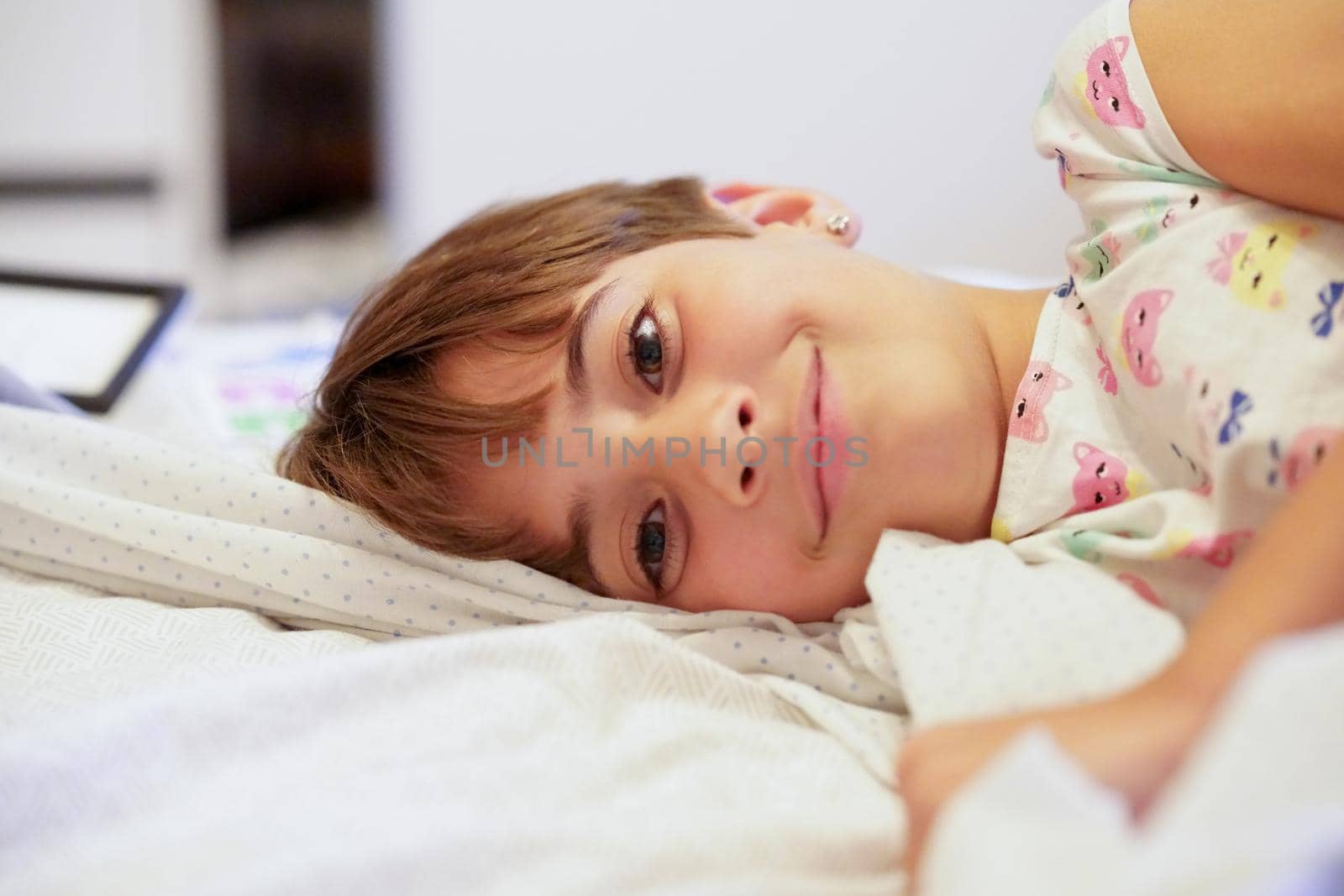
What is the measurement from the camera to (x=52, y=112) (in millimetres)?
2979

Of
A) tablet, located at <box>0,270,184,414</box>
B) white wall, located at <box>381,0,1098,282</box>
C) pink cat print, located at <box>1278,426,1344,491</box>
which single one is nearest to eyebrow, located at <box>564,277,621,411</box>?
pink cat print, located at <box>1278,426,1344,491</box>

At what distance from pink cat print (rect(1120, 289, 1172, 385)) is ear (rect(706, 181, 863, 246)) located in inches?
11.8

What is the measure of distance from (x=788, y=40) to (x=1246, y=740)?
2437 millimetres

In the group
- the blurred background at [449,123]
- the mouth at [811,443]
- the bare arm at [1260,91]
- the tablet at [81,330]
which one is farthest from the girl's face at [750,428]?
the blurred background at [449,123]

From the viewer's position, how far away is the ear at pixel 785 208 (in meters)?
1.07

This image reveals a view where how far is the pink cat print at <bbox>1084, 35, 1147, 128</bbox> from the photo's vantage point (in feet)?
2.87

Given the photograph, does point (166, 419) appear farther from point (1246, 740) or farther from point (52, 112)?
point (52, 112)

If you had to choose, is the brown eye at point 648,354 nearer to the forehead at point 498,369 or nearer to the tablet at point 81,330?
the forehead at point 498,369

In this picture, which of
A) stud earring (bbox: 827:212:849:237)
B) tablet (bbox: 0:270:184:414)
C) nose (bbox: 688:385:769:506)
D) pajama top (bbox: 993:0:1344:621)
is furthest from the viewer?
tablet (bbox: 0:270:184:414)

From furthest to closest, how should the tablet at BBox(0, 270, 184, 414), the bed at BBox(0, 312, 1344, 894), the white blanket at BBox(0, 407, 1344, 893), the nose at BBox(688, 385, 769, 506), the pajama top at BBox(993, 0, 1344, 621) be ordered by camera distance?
the tablet at BBox(0, 270, 184, 414) < the nose at BBox(688, 385, 769, 506) < the pajama top at BBox(993, 0, 1344, 621) < the white blanket at BBox(0, 407, 1344, 893) < the bed at BBox(0, 312, 1344, 894)

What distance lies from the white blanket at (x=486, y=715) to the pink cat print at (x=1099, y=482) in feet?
0.29

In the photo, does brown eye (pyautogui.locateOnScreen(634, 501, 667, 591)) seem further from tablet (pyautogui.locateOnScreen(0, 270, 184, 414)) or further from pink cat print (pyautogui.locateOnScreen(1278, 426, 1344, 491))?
tablet (pyautogui.locateOnScreen(0, 270, 184, 414))

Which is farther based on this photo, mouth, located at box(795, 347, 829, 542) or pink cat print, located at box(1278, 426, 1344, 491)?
mouth, located at box(795, 347, 829, 542)

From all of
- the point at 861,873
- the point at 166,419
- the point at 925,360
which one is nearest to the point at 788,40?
the point at 166,419
